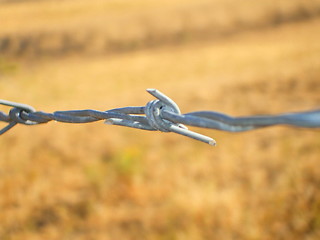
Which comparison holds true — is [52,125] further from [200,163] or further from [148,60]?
[148,60]

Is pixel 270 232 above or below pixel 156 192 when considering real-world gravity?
below

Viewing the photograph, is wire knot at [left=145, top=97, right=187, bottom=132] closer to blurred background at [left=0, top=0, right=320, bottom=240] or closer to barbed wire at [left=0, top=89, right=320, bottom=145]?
barbed wire at [left=0, top=89, right=320, bottom=145]

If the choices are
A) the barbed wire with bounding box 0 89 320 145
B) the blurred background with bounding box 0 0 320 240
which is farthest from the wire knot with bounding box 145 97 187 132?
the blurred background with bounding box 0 0 320 240

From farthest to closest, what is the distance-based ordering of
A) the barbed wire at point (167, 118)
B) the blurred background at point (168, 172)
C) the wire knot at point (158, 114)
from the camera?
the blurred background at point (168, 172), the wire knot at point (158, 114), the barbed wire at point (167, 118)

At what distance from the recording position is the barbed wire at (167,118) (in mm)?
707

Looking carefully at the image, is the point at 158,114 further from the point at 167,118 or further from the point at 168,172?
the point at 168,172

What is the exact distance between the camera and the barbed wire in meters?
0.71

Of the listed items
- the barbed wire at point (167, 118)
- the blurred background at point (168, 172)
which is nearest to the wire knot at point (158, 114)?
the barbed wire at point (167, 118)

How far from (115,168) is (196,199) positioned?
1.58 meters

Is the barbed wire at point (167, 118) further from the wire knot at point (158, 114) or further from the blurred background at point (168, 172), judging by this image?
the blurred background at point (168, 172)

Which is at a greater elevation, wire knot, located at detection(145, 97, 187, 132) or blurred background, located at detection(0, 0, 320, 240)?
blurred background, located at detection(0, 0, 320, 240)

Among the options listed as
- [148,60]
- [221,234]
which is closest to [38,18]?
Result: [148,60]

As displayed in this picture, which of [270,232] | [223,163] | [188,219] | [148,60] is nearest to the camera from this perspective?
[270,232]

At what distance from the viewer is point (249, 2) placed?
28312 mm
